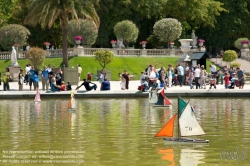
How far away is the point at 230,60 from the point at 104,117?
3876 centimetres

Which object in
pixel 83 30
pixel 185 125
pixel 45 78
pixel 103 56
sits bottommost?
pixel 185 125

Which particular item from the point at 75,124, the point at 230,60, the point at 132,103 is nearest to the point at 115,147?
the point at 75,124

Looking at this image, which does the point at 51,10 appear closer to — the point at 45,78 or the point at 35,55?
the point at 35,55

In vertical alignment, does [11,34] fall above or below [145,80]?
above

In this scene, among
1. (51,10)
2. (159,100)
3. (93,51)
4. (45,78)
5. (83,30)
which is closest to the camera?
(159,100)

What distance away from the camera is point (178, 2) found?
7731 cm

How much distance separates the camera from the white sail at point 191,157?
16261 mm

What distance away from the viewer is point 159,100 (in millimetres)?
31188

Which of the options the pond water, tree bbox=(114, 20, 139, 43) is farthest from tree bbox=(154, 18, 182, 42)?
the pond water

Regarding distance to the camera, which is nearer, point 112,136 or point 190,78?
Result: point 112,136

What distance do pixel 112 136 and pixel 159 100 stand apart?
10609 mm

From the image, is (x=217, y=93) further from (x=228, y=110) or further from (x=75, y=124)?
(x=75, y=124)

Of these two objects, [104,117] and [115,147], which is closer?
[115,147]

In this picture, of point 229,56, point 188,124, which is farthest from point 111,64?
point 188,124
